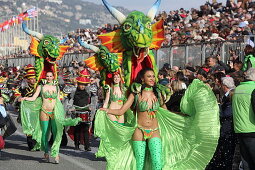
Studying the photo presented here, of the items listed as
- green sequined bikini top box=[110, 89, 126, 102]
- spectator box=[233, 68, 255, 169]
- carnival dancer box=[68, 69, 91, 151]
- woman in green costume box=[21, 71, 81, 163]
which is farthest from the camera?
carnival dancer box=[68, 69, 91, 151]

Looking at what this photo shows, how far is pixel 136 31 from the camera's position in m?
8.06

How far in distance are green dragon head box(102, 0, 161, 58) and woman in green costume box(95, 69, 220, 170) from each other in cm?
85

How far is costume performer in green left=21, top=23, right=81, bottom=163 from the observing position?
35.9 ft

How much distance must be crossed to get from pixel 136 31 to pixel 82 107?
197 inches

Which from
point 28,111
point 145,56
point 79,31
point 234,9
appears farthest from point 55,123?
point 79,31

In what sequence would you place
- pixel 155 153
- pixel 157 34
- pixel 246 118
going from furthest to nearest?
pixel 157 34 < pixel 155 153 < pixel 246 118

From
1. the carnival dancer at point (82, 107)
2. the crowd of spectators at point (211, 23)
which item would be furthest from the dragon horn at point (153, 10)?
the crowd of spectators at point (211, 23)

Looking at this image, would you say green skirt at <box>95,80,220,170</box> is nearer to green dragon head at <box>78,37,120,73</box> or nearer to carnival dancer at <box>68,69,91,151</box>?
green dragon head at <box>78,37,120,73</box>

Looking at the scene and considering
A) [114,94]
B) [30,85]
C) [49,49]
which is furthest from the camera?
[30,85]

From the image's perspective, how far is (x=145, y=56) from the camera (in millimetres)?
8359

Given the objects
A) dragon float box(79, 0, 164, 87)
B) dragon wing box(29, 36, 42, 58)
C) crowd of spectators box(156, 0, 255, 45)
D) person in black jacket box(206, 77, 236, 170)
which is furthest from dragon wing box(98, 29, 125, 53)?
crowd of spectators box(156, 0, 255, 45)

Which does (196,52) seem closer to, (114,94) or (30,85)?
(30,85)

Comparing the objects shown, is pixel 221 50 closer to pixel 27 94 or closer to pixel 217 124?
pixel 27 94

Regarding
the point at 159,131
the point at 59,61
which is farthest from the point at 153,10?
the point at 59,61
